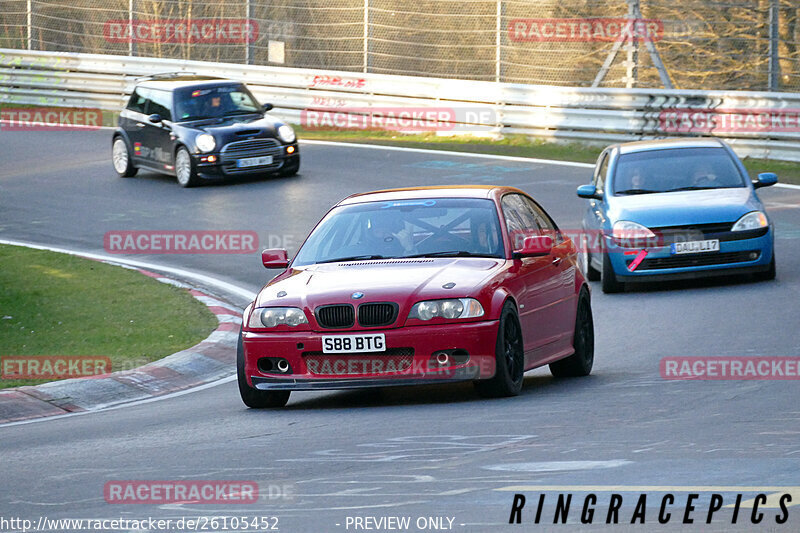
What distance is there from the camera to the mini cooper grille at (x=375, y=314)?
9.41 meters

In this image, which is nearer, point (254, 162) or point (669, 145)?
point (669, 145)

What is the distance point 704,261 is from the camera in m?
15.3

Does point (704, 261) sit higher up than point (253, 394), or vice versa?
point (704, 261)

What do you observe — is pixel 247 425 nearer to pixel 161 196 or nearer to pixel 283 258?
pixel 283 258

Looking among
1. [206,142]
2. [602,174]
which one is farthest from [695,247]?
[206,142]

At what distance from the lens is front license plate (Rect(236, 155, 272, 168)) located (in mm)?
23969

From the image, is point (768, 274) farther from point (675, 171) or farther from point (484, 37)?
point (484, 37)

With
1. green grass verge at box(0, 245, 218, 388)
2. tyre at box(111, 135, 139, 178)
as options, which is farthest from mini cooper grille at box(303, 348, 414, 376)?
tyre at box(111, 135, 139, 178)

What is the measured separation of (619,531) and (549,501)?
0.60m

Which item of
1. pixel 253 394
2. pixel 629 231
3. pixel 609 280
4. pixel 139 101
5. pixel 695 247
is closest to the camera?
pixel 253 394

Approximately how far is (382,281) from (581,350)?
87.1 inches

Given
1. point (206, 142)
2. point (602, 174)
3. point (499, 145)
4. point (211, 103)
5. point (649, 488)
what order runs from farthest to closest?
point (499, 145)
point (211, 103)
point (206, 142)
point (602, 174)
point (649, 488)

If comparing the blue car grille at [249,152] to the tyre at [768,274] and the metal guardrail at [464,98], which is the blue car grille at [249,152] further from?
the tyre at [768,274]

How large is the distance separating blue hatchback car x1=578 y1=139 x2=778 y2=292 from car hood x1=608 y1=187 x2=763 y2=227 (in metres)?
0.01
